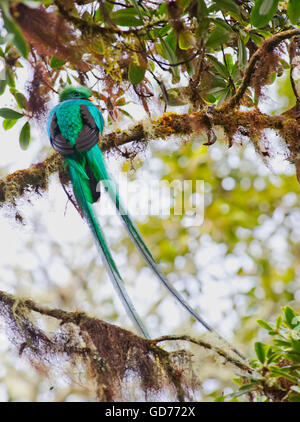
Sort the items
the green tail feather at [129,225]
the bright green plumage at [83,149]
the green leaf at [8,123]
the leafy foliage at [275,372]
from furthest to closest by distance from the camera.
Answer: the green leaf at [8,123]
the bright green plumage at [83,149]
the green tail feather at [129,225]
the leafy foliage at [275,372]

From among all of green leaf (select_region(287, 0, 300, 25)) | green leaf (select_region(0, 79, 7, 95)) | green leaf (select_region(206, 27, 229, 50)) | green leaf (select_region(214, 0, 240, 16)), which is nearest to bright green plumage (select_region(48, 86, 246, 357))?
green leaf (select_region(0, 79, 7, 95))

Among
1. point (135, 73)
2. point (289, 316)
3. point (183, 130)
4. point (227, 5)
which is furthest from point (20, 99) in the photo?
point (289, 316)

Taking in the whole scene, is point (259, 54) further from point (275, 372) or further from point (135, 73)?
point (275, 372)

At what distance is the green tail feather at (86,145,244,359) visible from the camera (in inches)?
66.8

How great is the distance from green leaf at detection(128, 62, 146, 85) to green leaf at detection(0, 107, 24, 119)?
24.1 inches

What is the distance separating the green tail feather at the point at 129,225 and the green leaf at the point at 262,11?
927 millimetres

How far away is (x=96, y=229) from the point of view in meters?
1.99

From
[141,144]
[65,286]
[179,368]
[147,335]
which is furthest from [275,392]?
[65,286]

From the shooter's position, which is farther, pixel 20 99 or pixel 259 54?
pixel 20 99

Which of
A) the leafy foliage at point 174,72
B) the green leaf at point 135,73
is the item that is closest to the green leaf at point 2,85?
the leafy foliage at point 174,72

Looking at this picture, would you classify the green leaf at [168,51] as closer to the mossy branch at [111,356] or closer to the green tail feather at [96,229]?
the green tail feather at [96,229]

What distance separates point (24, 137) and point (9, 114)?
0.15 metres

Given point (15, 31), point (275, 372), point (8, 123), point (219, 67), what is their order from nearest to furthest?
point (15, 31) → point (275, 372) → point (219, 67) → point (8, 123)

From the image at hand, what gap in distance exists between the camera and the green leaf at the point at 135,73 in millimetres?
1707
